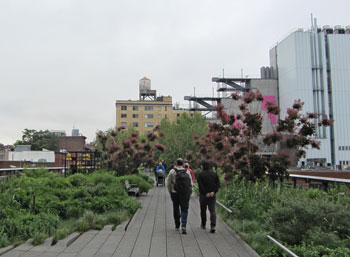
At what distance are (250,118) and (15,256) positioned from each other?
8.44 m

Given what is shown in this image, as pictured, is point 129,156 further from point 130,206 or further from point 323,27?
point 323,27

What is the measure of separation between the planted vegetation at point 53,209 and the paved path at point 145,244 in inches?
14.8

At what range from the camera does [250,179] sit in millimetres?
11836

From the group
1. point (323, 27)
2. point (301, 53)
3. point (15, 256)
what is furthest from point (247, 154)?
point (323, 27)

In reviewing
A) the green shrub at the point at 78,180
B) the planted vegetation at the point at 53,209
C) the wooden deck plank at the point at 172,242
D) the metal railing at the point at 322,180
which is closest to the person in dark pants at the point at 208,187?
the wooden deck plank at the point at 172,242

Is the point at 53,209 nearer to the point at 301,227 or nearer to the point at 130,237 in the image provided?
the point at 130,237

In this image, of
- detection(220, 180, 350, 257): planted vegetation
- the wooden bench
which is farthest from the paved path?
the wooden bench

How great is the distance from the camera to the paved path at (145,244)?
5.96 metres

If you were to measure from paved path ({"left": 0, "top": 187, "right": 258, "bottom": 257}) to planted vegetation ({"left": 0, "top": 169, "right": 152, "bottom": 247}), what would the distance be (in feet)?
1.23

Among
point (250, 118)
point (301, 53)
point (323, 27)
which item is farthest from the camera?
point (323, 27)

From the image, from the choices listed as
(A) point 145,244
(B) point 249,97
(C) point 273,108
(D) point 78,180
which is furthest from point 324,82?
(A) point 145,244

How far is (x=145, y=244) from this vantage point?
21.9ft

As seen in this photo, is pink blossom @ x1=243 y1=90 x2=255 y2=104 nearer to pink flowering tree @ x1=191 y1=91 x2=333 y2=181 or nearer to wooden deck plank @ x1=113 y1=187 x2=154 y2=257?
pink flowering tree @ x1=191 y1=91 x2=333 y2=181

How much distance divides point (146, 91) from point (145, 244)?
10774 centimetres
